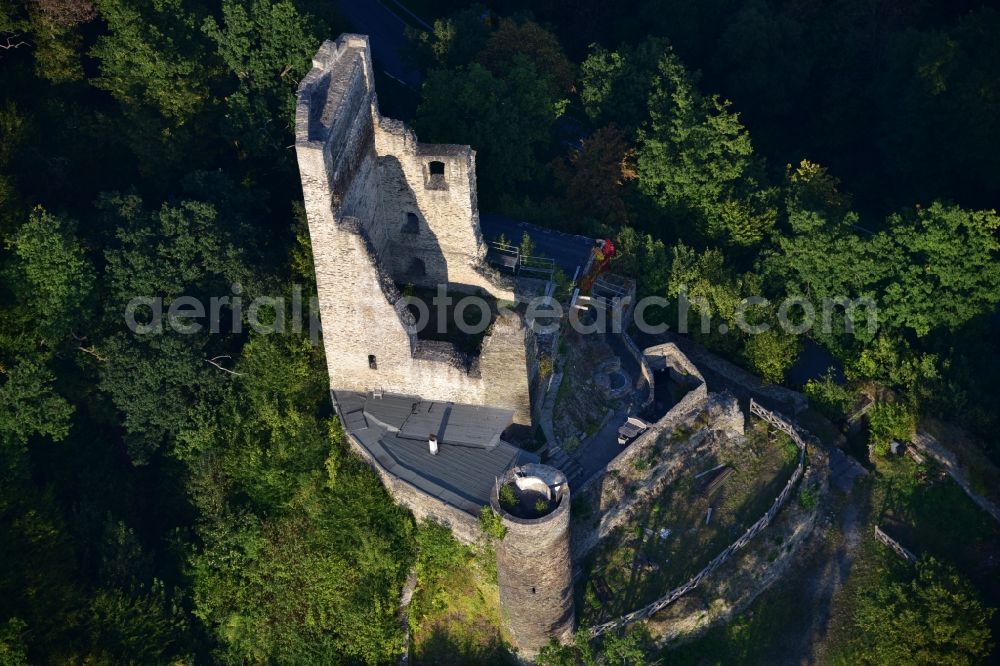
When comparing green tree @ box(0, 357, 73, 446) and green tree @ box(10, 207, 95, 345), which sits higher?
green tree @ box(10, 207, 95, 345)

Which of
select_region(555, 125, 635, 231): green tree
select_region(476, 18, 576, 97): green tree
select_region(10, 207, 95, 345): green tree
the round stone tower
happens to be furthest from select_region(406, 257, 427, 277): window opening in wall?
select_region(476, 18, 576, 97): green tree

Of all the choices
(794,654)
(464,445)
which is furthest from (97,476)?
(794,654)

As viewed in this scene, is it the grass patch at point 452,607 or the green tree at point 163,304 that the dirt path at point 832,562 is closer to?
the grass patch at point 452,607

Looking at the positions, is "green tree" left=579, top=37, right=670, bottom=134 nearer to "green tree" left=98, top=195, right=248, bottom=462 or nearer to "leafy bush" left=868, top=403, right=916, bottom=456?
"leafy bush" left=868, top=403, right=916, bottom=456

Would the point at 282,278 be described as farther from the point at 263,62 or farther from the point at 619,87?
the point at 619,87

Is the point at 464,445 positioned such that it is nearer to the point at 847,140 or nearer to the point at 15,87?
the point at 15,87
